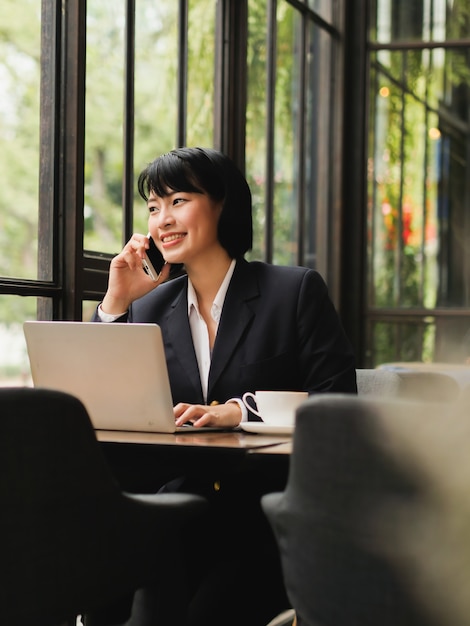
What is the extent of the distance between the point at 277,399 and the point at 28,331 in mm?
565

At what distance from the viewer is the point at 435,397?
3611 mm

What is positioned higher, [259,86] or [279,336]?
[259,86]

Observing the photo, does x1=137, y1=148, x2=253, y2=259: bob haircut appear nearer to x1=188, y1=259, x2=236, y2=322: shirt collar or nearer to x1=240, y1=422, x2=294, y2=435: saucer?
x1=188, y1=259, x2=236, y2=322: shirt collar

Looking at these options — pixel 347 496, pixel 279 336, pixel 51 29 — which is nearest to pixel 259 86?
pixel 51 29

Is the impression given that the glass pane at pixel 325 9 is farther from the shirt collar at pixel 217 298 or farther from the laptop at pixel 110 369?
the laptop at pixel 110 369

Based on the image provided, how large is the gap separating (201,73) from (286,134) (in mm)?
1132

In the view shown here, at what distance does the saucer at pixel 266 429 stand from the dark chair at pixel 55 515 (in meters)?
0.50

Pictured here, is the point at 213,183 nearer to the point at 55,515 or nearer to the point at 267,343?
the point at 267,343

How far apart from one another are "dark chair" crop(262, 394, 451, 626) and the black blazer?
0.92 metres

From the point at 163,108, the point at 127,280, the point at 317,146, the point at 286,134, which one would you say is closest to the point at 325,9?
the point at 317,146

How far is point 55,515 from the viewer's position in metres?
1.58

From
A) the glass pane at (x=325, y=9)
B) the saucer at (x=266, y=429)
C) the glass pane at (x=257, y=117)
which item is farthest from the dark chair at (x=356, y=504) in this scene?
the glass pane at (x=325, y=9)

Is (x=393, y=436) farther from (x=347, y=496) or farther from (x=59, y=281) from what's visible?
(x=59, y=281)

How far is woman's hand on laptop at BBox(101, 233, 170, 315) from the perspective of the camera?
2.71 metres
